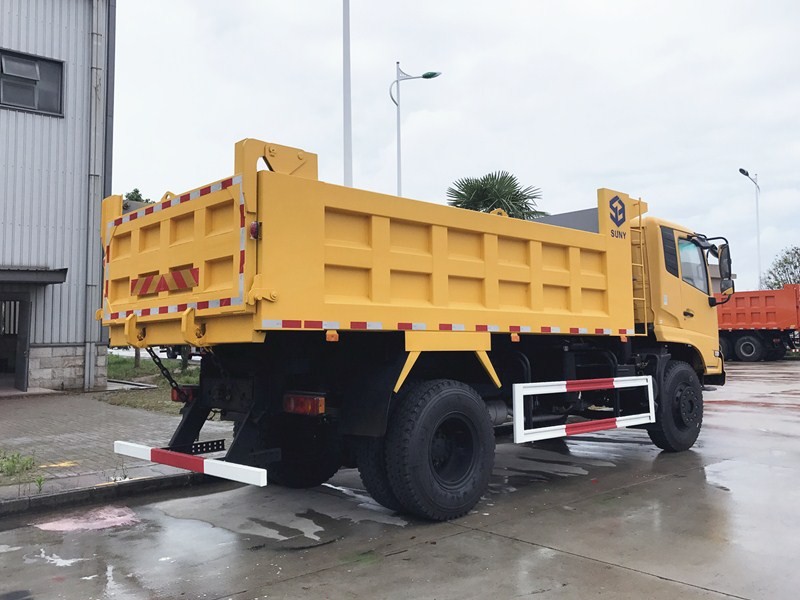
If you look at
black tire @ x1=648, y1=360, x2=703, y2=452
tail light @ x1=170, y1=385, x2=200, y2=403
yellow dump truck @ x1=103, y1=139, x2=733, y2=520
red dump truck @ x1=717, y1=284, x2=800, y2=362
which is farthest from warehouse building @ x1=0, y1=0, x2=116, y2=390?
red dump truck @ x1=717, y1=284, x2=800, y2=362

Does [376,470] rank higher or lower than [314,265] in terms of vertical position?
lower

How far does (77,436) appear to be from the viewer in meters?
9.32

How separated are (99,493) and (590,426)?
4.95 metres

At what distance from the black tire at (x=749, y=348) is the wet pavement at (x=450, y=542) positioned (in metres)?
22.2

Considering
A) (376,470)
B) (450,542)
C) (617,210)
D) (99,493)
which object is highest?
(617,210)

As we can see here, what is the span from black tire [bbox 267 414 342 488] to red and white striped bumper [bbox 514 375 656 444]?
1.73 m

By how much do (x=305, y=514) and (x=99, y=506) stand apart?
201 centimetres

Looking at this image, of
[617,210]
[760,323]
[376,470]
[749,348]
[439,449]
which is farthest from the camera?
[749,348]

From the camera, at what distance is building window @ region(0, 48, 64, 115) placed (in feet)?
47.2

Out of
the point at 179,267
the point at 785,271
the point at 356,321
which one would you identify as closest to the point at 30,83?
the point at 179,267

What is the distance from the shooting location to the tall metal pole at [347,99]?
12.7m

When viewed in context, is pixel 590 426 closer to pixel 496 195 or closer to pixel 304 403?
pixel 304 403

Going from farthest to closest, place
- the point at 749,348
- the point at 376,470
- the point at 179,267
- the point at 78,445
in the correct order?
1. the point at 749,348
2. the point at 78,445
3. the point at 376,470
4. the point at 179,267

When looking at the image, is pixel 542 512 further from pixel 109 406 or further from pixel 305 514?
pixel 109 406
